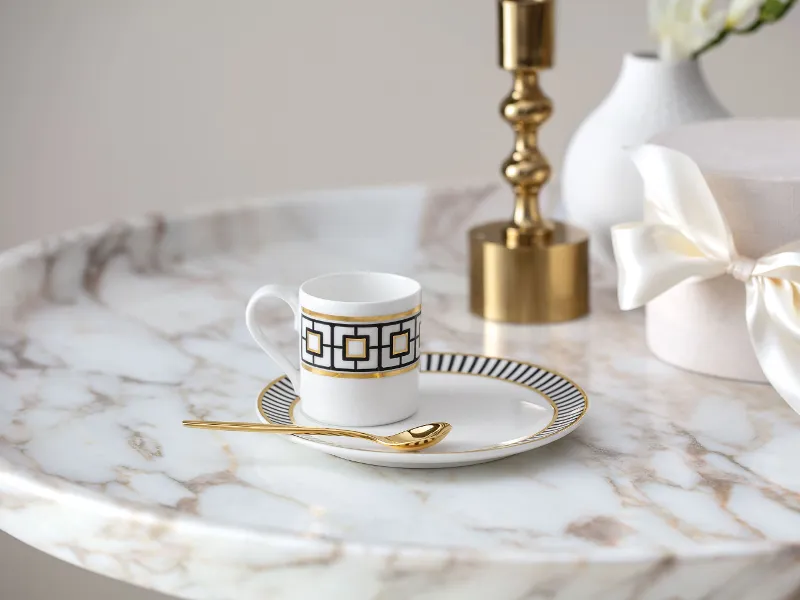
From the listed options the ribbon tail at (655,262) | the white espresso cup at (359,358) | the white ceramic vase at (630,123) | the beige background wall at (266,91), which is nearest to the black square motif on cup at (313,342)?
the white espresso cup at (359,358)

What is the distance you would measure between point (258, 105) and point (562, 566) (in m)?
1.43

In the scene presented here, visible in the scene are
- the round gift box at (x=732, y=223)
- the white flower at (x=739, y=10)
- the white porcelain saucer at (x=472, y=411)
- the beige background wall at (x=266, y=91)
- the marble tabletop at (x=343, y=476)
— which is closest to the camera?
the marble tabletop at (x=343, y=476)

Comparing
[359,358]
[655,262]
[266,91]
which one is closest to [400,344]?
[359,358]

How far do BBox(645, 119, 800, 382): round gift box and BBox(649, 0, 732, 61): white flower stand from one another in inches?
4.3

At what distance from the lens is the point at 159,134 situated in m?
1.84

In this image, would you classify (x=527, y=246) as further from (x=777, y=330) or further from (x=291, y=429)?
(x=291, y=429)

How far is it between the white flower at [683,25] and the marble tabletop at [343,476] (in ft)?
0.75

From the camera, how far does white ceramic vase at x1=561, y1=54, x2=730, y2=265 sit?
984 mm

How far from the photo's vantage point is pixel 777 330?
2.43ft

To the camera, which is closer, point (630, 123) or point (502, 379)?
point (502, 379)

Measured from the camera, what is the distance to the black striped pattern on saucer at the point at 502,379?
27.0 inches

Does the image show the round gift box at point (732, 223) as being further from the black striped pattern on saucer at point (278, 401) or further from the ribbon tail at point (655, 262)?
the black striped pattern on saucer at point (278, 401)

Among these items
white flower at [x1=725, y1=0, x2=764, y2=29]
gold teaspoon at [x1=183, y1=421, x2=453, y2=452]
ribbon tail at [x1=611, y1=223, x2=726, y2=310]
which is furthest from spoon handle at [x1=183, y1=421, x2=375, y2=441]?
white flower at [x1=725, y1=0, x2=764, y2=29]

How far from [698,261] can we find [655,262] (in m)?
0.03
